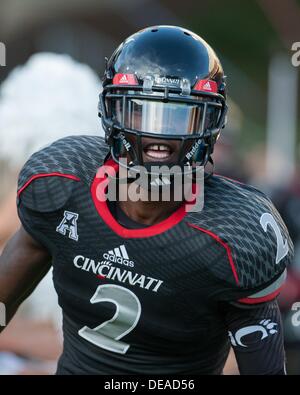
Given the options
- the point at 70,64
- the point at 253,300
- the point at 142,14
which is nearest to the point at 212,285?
the point at 253,300

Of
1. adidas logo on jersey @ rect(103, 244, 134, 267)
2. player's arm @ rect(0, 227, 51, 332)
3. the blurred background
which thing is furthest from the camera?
the blurred background

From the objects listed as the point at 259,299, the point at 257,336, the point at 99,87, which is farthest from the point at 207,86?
the point at 99,87

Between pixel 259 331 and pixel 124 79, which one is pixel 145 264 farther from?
pixel 124 79

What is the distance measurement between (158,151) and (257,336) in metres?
0.59

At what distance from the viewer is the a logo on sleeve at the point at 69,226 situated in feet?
8.40

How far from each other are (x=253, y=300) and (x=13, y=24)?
37.0 ft

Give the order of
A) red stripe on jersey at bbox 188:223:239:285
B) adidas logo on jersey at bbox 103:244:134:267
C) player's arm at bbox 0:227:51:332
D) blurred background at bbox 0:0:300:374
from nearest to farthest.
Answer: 1. red stripe on jersey at bbox 188:223:239:285
2. adidas logo on jersey at bbox 103:244:134:267
3. player's arm at bbox 0:227:51:332
4. blurred background at bbox 0:0:300:374

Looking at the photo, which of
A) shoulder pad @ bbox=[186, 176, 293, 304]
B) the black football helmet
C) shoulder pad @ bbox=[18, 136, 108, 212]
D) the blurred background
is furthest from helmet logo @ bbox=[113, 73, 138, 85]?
the blurred background

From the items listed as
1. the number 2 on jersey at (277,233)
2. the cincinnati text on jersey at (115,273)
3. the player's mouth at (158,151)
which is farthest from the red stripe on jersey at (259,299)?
the player's mouth at (158,151)

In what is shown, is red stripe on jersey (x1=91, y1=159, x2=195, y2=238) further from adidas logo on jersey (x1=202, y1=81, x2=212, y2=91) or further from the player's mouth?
adidas logo on jersey (x1=202, y1=81, x2=212, y2=91)

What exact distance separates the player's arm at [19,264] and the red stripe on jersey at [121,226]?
265mm

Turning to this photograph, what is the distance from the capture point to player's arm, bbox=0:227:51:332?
Result: 2.72m

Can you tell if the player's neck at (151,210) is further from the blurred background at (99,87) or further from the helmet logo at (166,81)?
the blurred background at (99,87)
